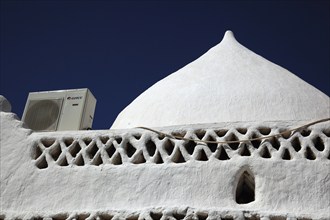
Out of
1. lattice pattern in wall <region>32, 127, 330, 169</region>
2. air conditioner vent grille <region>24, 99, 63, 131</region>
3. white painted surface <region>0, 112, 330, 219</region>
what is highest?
air conditioner vent grille <region>24, 99, 63, 131</region>

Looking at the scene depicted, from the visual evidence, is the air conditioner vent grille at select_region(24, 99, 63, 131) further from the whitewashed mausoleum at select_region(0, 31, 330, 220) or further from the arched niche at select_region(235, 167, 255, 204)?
the arched niche at select_region(235, 167, 255, 204)

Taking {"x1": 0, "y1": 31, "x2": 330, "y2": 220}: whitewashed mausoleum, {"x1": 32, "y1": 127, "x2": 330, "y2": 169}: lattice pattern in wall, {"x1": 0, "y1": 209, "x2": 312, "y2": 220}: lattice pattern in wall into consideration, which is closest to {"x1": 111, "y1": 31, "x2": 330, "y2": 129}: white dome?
{"x1": 0, "y1": 31, "x2": 330, "y2": 220}: whitewashed mausoleum

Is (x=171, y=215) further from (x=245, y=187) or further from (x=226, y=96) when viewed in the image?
(x=226, y=96)

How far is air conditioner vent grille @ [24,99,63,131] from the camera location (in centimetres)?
589

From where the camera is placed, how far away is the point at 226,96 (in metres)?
5.75

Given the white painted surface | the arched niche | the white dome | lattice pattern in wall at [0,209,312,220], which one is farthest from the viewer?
the white dome

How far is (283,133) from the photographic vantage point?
4.50 meters

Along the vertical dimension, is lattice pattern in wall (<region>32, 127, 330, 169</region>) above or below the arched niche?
above

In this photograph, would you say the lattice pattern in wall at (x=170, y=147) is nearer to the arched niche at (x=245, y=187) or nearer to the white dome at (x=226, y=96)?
the arched niche at (x=245, y=187)

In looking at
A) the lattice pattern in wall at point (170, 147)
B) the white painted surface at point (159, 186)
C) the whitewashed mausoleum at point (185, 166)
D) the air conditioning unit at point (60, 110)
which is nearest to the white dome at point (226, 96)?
the whitewashed mausoleum at point (185, 166)

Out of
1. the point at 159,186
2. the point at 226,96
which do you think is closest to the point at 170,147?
the point at 159,186

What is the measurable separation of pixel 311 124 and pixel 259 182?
750mm

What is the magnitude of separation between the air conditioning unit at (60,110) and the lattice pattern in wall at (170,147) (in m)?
0.65

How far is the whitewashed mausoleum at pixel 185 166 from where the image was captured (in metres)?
4.28
